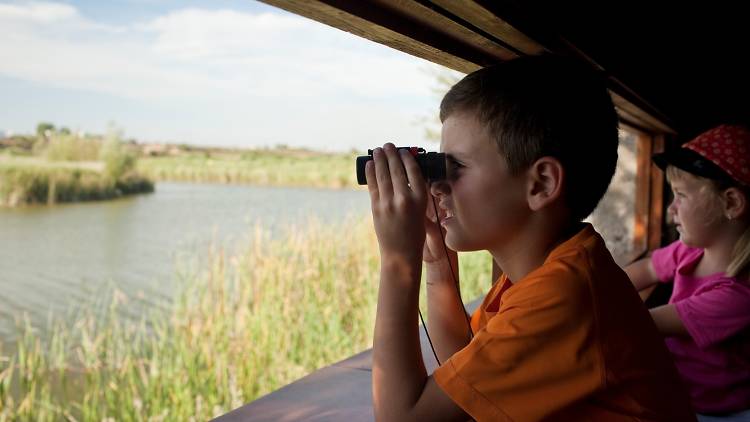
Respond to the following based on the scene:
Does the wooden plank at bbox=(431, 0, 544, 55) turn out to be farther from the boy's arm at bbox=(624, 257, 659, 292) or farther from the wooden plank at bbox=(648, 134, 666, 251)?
the wooden plank at bbox=(648, 134, 666, 251)

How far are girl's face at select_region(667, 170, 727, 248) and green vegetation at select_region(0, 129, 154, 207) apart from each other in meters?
5.38

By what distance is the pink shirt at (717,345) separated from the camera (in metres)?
1.52

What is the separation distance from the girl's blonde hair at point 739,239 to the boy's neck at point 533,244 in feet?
2.75

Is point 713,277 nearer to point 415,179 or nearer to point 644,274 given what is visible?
point 644,274

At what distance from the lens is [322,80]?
21.7 meters

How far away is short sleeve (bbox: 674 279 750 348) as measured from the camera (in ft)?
4.98

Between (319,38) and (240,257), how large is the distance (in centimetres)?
1813

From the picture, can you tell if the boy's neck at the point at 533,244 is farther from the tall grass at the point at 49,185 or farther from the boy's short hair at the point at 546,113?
the tall grass at the point at 49,185

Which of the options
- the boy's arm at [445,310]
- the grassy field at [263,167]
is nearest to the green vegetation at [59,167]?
the grassy field at [263,167]

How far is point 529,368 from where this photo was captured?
767 millimetres

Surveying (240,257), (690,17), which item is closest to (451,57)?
(690,17)

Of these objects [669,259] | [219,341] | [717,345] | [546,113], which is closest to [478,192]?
[546,113]

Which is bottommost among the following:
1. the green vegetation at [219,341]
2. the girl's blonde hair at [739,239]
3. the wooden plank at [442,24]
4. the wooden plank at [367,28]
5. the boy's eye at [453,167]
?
the green vegetation at [219,341]

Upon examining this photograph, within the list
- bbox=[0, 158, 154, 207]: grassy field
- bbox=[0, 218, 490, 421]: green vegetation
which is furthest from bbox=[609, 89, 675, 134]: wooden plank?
bbox=[0, 158, 154, 207]: grassy field
